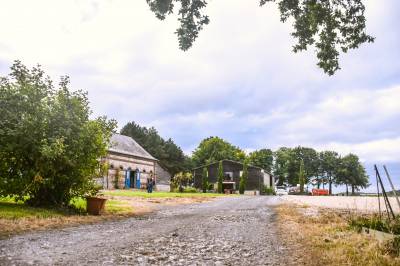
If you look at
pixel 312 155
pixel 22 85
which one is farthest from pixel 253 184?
pixel 22 85

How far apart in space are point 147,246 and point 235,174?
68080 mm

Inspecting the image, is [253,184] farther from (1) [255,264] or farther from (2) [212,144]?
(1) [255,264]

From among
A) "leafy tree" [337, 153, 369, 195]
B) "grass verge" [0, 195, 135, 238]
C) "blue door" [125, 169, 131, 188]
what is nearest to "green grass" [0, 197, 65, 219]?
"grass verge" [0, 195, 135, 238]

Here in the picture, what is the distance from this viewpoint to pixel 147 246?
788 centimetres

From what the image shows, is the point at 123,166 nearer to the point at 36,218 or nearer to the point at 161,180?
the point at 161,180

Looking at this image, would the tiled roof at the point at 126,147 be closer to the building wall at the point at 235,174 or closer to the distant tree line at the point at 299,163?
the building wall at the point at 235,174

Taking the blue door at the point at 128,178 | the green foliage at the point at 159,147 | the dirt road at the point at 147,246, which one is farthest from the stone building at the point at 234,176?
Result: the dirt road at the point at 147,246

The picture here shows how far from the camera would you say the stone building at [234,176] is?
7255 centimetres

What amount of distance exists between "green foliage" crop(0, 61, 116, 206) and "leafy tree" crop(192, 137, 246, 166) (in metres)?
80.2

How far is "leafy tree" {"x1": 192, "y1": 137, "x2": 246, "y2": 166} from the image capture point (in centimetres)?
9600

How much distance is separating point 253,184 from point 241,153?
27.5m

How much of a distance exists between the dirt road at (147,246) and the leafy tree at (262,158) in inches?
3558

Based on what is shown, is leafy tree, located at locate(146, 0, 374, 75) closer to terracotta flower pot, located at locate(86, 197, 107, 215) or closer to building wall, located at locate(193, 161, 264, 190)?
terracotta flower pot, located at locate(86, 197, 107, 215)

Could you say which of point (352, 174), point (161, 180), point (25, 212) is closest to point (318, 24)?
point (25, 212)
